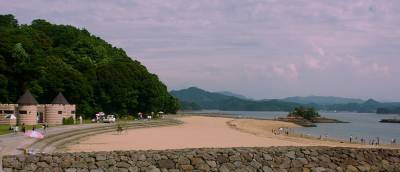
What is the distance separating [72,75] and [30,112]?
16664 mm

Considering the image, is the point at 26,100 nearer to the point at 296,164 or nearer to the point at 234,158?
the point at 234,158

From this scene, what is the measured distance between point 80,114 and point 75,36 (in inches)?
1647

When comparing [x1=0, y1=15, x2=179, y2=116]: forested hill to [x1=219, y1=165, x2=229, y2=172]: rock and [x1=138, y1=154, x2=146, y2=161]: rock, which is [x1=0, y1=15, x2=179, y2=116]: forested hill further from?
[x1=219, y1=165, x2=229, y2=172]: rock

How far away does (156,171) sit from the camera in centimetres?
1572

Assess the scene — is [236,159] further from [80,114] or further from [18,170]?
[80,114]

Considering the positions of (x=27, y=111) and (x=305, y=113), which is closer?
(x=27, y=111)

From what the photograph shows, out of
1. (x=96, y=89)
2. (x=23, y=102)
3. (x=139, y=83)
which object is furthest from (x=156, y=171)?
(x=139, y=83)

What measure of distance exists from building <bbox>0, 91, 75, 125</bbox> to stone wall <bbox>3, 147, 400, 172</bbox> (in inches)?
1378

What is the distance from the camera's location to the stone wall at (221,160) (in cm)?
1523

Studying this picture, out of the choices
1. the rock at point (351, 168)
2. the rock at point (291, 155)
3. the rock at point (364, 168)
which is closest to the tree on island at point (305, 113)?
the rock at point (364, 168)

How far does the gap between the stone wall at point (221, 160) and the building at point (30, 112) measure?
3500 centimetres

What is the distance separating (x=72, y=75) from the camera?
65375 millimetres

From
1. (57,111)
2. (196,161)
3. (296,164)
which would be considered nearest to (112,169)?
(196,161)

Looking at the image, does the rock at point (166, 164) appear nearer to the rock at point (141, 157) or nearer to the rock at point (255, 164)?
the rock at point (141, 157)
